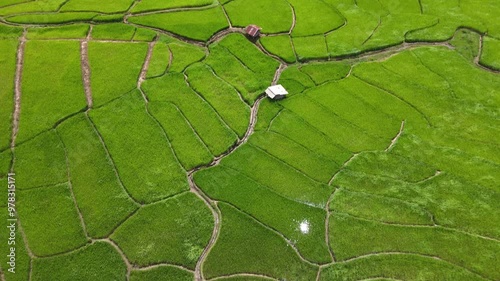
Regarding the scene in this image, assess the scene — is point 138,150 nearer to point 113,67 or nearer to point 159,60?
point 113,67

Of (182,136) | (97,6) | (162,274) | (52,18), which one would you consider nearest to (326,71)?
(182,136)

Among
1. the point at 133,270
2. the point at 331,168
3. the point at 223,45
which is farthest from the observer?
the point at 223,45

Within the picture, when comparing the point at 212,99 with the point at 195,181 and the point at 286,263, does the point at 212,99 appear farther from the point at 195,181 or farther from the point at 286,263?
the point at 286,263

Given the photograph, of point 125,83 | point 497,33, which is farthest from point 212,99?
point 497,33

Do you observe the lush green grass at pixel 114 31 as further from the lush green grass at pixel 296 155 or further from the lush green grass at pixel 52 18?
the lush green grass at pixel 296 155

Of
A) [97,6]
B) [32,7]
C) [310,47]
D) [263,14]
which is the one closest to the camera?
[310,47]

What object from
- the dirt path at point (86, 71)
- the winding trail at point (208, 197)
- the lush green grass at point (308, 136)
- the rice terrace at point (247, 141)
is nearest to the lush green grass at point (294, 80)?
the rice terrace at point (247, 141)

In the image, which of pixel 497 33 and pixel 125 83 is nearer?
pixel 125 83

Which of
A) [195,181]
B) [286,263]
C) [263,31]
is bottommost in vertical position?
[286,263]

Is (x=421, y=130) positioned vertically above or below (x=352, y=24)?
below
